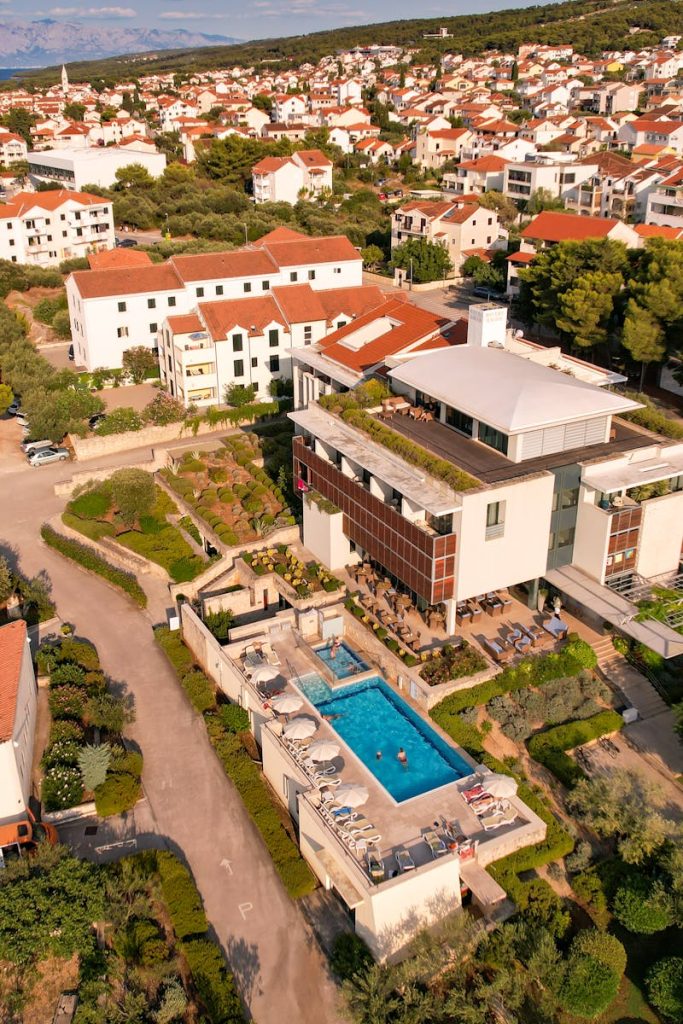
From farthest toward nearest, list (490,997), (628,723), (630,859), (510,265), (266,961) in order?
1. (510,265)
2. (628,723)
3. (630,859)
4. (266,961)
5. (490,997)

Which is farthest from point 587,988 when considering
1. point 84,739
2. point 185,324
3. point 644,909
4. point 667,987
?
point 185,324

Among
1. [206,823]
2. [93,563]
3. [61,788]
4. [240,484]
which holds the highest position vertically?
[240,484]

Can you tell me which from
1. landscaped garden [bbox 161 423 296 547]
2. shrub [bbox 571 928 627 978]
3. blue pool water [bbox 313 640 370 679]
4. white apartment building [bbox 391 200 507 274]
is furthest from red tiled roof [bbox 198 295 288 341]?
shrub [bbox 571 928 627 978]

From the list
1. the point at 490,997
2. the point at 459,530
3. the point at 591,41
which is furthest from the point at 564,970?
the point at 591,41

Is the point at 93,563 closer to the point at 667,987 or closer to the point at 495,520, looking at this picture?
the point at 495,520

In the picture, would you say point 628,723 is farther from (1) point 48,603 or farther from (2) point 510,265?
(2) point 510,265

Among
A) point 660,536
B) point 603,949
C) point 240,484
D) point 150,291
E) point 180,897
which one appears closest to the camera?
point 603,949
